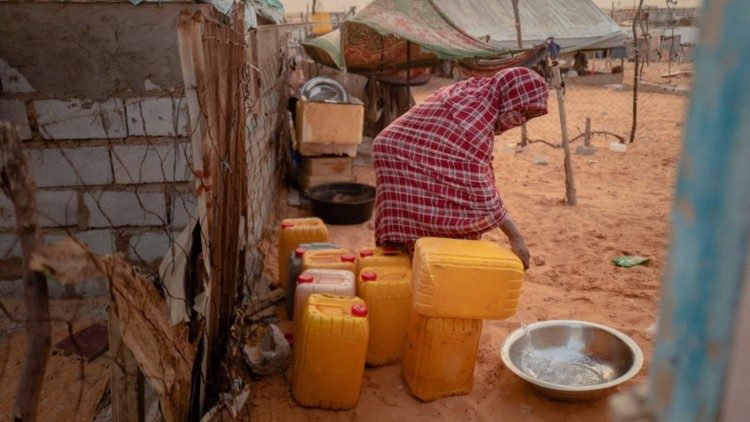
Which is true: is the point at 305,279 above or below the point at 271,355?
above

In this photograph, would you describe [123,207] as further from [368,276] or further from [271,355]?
[368,276]

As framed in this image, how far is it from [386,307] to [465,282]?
0.66 meters

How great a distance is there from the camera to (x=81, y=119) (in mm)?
3475

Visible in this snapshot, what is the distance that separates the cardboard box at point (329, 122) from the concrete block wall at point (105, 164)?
274 cm

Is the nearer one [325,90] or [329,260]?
[329,260]

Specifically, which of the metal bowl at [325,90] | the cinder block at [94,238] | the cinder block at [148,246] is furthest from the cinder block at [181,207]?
the metal bowl at [325,90]

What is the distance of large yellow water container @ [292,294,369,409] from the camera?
110 inches

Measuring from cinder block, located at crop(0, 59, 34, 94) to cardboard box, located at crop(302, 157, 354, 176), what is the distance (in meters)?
3.49

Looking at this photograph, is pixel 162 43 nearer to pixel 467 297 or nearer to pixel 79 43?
pixel 79 43

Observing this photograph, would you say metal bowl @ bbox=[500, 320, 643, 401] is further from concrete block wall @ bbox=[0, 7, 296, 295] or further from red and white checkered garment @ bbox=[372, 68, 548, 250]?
concrete block wall @ bbox=[0, 7, 296, 295]

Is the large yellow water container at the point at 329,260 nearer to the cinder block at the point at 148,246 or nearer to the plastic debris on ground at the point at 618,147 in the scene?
the cinder block at the point at 148,246

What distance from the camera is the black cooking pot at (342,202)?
5.88 meters

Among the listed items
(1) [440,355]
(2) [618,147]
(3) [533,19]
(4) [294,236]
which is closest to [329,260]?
(4) [294,236]

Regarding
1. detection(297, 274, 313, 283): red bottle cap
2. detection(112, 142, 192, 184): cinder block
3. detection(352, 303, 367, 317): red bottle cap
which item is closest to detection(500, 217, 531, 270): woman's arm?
detection(352, 303, 367, 317): red bottle cap
